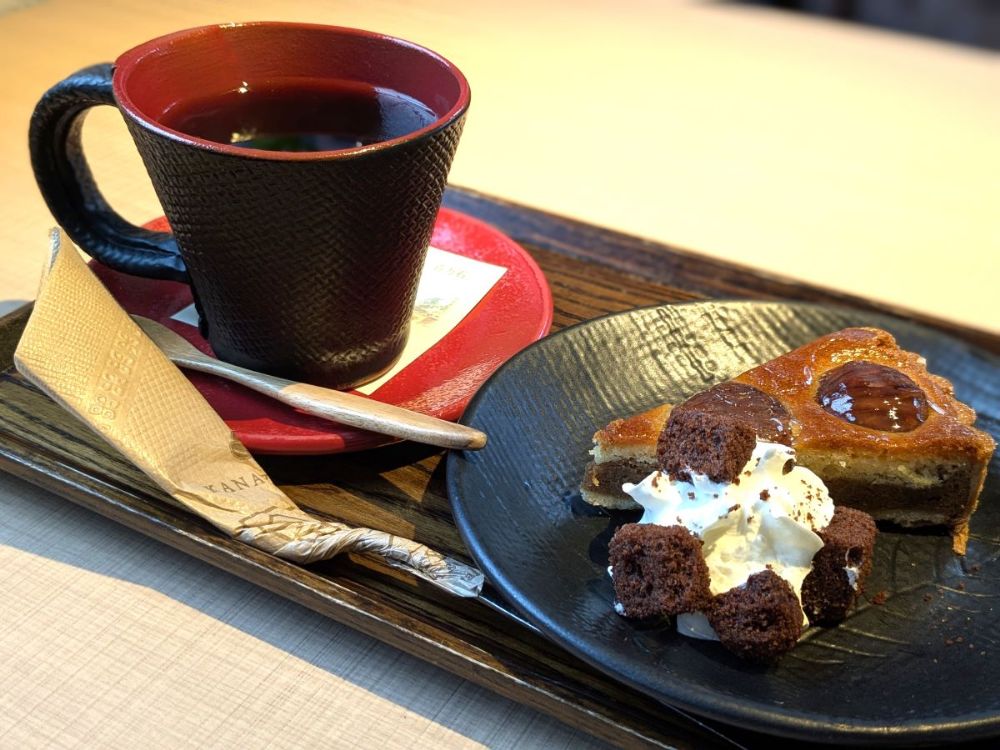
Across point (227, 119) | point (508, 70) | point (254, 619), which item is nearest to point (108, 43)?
point (508, 70)

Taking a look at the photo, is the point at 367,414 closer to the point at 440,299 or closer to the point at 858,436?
the point at 440,299

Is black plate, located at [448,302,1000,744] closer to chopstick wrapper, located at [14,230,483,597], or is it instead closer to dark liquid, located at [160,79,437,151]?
chopstick wrapper, located at [14,230,483,597]

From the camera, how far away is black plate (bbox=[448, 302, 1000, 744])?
2.37 feet

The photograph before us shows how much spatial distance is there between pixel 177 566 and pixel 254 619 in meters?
0.09

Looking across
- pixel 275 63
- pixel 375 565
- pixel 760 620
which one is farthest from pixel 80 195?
pixel 760 620

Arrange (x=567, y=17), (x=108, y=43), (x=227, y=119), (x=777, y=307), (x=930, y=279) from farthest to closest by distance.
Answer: (x=567, y=17) < (x=108, y=43) < (x=930, y=279) < (x=777, y=307) < (x=227, y=119)

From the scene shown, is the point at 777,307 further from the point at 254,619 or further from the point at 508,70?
the point at 508,70

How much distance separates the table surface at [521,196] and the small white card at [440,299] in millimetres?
305

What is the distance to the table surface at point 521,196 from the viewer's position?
0.78 m

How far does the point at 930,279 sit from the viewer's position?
1643 mm

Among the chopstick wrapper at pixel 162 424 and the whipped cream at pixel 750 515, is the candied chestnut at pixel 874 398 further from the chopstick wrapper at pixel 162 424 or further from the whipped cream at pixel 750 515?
the chopstick wrapper at pixel 162 424

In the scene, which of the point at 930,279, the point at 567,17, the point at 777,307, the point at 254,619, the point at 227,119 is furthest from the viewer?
the point at 567,17

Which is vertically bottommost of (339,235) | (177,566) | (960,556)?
(177,566)

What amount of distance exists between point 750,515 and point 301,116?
60cm
